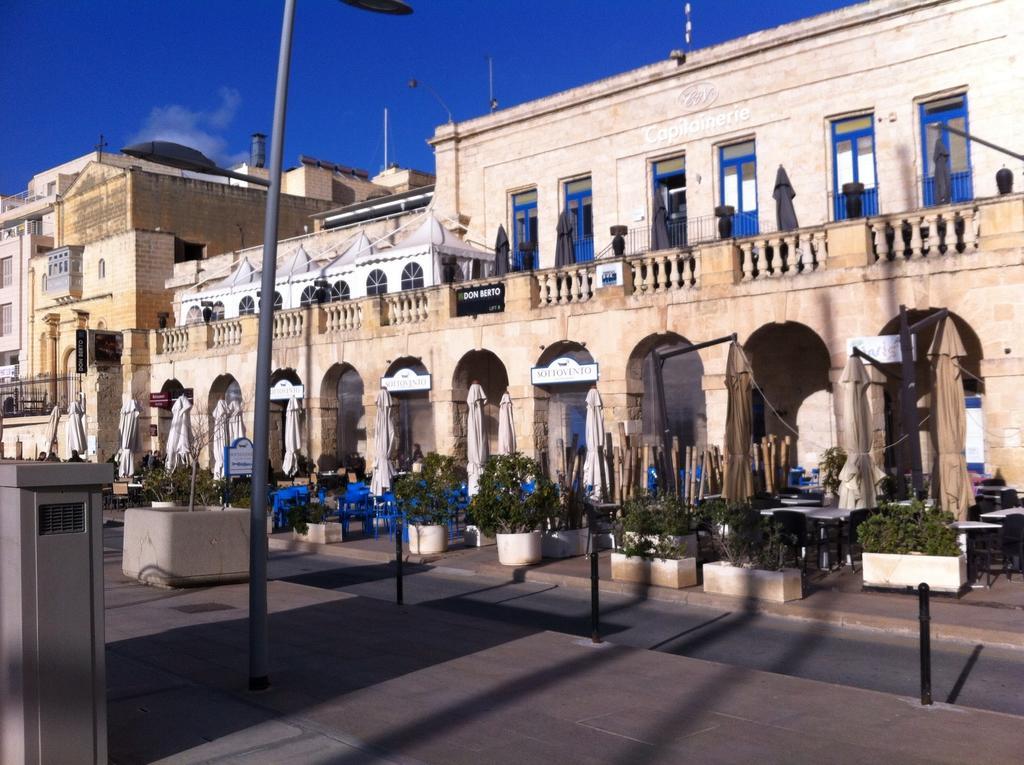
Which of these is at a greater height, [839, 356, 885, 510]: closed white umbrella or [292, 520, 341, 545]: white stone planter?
[839, 356, 885, 510]: closed white umbrella

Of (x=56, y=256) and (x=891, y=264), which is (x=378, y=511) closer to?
(x=891, y=264)

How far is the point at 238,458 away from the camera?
69.6 feet

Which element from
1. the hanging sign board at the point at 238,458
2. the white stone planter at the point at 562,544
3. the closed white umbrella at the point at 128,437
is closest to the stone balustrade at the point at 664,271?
the white stone planter at the point at 562,544

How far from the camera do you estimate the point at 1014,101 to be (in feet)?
65.8

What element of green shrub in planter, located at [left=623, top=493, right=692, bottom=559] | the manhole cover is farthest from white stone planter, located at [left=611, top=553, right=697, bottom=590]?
the manhole cover

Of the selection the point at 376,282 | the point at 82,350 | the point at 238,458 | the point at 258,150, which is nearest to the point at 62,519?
the point at 238,458

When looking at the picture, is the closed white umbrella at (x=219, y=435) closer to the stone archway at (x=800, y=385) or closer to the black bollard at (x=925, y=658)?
the stone archway at (x=800, y=385)

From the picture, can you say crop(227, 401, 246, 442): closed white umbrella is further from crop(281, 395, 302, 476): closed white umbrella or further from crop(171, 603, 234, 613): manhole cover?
crop(171, 603, 234, 613): manhole cover

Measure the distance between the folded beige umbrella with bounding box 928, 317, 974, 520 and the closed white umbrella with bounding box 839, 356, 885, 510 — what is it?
0.89 meters

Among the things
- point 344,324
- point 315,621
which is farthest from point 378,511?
point 315,621

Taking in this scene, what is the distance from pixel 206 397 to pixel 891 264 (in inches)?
855

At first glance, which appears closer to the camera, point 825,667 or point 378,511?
point 825,667

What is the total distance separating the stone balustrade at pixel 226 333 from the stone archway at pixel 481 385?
885 cm

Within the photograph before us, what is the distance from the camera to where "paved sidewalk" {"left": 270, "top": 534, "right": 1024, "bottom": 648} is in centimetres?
1008
